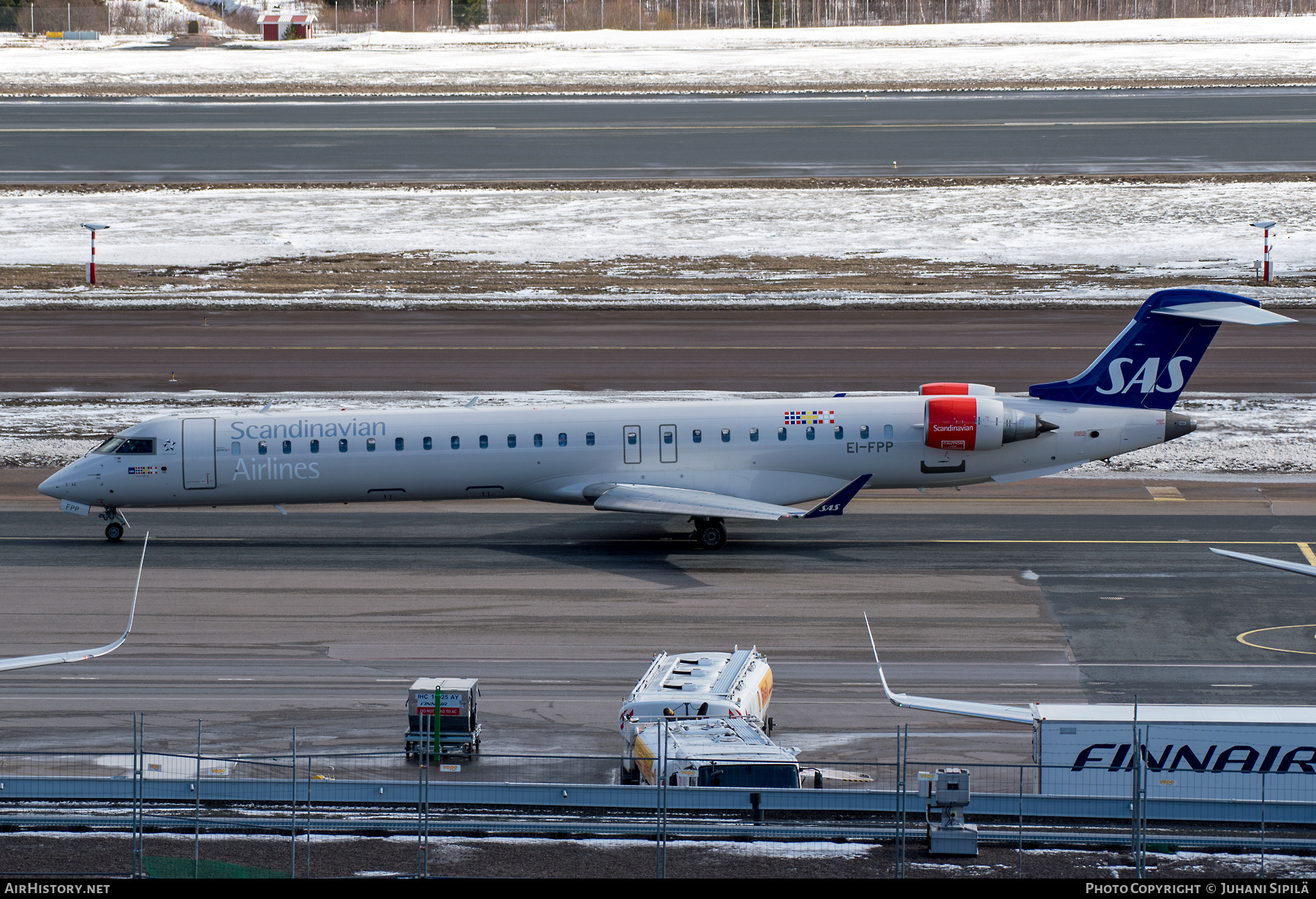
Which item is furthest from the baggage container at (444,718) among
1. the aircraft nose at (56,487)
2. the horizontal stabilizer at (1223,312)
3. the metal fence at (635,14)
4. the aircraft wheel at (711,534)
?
the metal fence at (635,14)

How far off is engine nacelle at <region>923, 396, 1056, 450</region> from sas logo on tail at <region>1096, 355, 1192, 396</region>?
2.25 metres

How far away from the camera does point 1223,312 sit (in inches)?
1384

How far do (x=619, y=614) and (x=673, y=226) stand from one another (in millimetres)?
48809

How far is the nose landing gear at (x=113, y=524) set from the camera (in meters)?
36.3

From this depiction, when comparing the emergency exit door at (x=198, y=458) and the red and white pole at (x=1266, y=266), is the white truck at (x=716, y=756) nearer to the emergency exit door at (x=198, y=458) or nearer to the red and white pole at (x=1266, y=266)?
the emergency exit door at (x=198, y=458)

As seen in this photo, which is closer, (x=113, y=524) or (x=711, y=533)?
(x=711, y=533)

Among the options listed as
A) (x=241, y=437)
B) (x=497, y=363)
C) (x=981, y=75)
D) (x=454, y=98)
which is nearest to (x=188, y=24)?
(x=454, y=98)

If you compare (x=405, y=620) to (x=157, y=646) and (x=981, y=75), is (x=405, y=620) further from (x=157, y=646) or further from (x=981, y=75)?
(x=981, y=75)

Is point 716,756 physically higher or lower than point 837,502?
lower

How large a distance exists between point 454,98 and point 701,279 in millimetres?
60064

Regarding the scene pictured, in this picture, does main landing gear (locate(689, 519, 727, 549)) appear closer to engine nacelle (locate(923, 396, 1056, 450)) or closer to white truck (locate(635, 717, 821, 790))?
engine nacelle (locate(923, 396, 1056, 450))

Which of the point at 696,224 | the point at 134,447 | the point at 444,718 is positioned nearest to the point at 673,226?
the point at 696,224

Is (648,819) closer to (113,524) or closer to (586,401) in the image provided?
(113,524)

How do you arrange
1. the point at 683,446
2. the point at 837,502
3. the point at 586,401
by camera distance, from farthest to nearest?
1. the point at 586,401
2. the point at 683,446
3. the point at 837,502
